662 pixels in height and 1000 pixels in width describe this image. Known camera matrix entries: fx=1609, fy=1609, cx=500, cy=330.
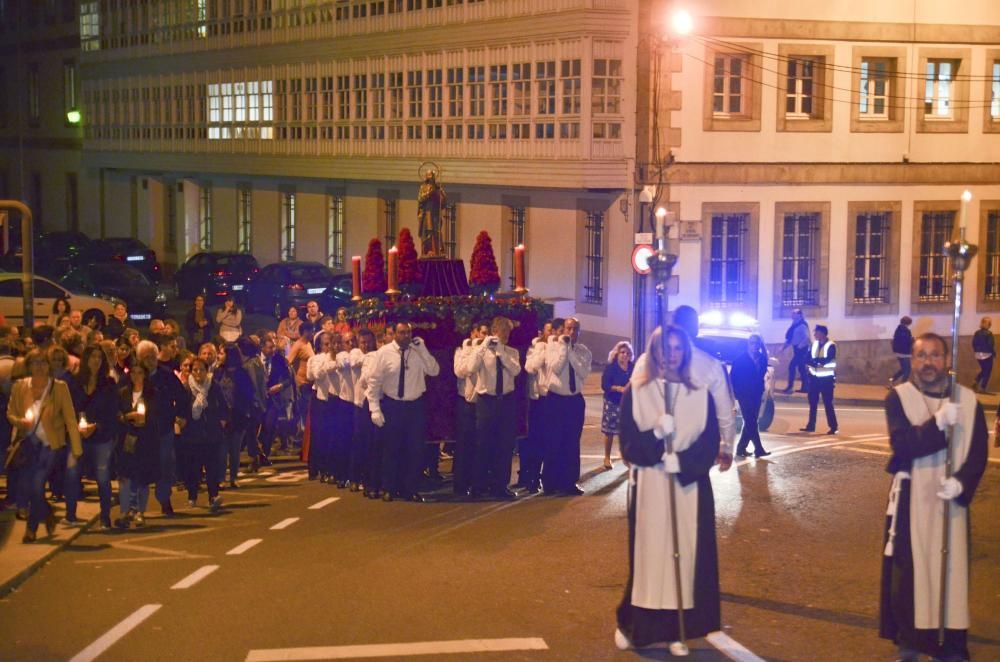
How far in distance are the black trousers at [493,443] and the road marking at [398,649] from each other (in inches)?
231

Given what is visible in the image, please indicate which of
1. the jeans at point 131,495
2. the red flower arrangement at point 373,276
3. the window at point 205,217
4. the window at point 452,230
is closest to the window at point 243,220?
the window at point 205,217

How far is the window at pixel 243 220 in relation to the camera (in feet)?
156

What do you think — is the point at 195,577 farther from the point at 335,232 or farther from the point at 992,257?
the point at 335,232

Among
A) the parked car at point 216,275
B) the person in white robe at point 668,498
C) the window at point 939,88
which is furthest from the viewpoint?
the parked car at point 216,275

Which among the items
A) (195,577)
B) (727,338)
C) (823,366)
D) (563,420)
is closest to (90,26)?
(727,338)

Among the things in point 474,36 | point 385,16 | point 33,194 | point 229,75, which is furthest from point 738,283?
point 33,194

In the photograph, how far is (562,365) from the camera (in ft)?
52.9

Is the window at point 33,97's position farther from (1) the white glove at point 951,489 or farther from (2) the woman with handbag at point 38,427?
(1) the white glove at point 951,489

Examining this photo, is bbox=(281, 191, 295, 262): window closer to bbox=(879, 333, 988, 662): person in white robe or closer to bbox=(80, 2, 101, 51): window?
bbox=(80, 2, 101, 51): window

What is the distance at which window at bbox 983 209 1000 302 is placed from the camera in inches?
1287

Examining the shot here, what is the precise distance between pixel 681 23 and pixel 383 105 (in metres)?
11.2

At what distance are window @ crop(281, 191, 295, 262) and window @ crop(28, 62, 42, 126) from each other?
19.8 m

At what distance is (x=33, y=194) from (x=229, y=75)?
61.3ft

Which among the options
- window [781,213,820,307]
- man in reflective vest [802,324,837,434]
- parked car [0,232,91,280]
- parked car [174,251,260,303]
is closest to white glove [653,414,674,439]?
man in reflective vest [802,324,837,434]
